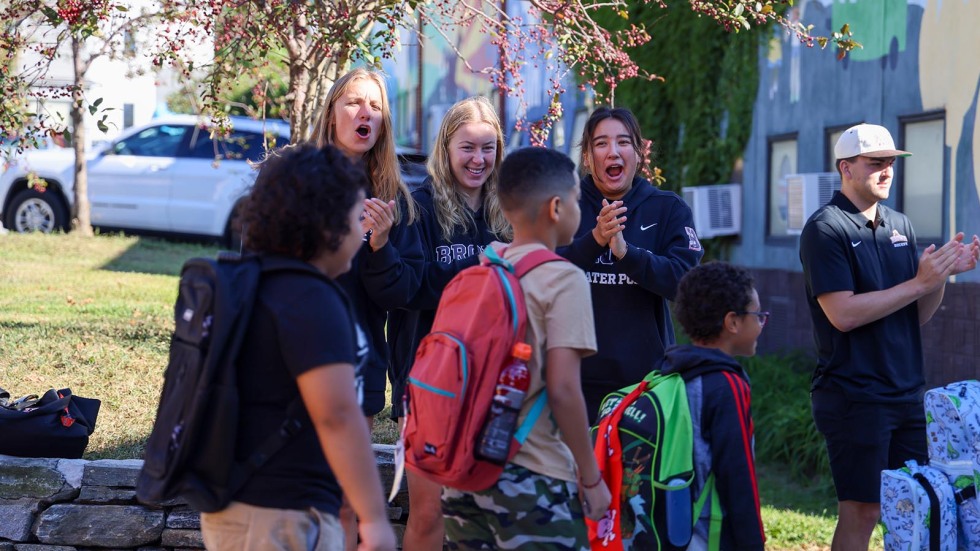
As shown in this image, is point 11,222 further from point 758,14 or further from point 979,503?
point 979,503

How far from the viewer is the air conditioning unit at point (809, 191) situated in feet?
34.5

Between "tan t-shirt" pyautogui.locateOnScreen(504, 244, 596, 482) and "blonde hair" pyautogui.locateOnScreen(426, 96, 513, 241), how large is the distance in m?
1.30

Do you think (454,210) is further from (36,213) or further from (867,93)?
(36,213)

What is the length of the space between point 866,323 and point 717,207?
25.9ft

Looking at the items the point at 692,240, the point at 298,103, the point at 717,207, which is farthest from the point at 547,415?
the point at 717,207

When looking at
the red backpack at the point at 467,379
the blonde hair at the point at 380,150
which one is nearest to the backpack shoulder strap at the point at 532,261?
the red backpack at the point at 467,379

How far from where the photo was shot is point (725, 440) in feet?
11.3

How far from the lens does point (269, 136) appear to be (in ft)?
24.7

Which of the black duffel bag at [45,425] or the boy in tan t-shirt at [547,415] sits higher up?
the boy in tan t-shirt at [547,415]

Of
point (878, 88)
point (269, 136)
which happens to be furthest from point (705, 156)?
point (269, 136)

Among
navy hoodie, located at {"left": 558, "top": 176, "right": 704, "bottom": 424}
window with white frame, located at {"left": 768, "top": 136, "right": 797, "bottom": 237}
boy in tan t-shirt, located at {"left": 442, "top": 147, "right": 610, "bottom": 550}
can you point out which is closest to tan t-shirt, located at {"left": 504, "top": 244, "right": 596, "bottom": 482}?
boy in tan t-shirt, located at {"left": 442, "top": 147, "right": 610, "bottom": 550}

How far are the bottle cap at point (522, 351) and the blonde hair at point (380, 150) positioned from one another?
1432 millimetres

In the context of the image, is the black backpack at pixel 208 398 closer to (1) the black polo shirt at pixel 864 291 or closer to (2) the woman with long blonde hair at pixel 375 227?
(2) the woman with long blonde hair at pixel 375 227

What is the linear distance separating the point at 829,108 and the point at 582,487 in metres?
8.32
